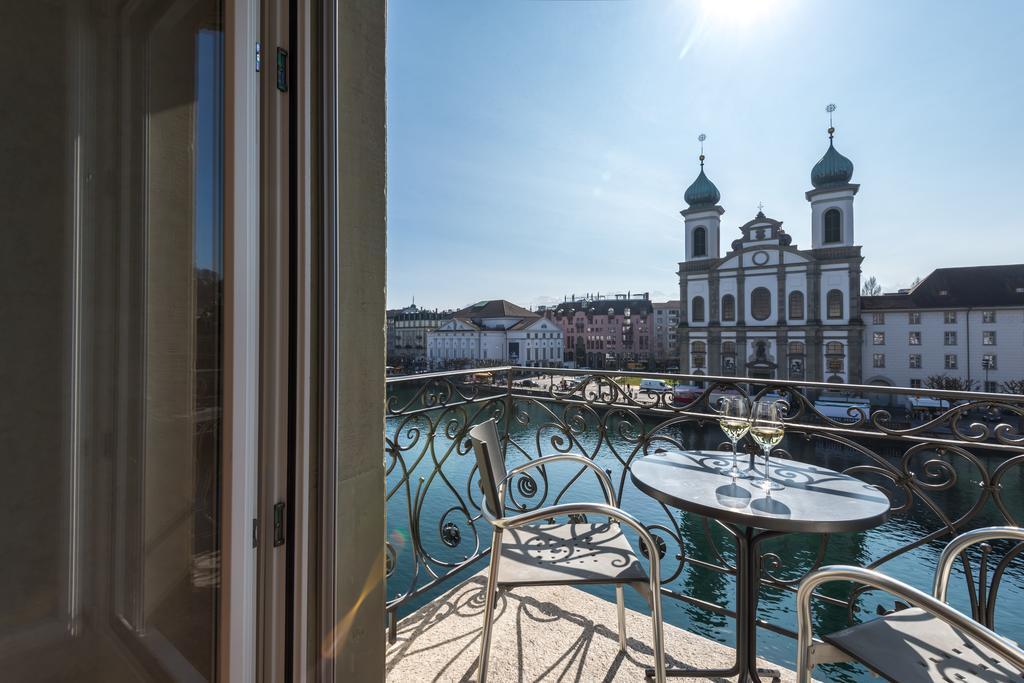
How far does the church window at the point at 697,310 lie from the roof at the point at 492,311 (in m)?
21.7

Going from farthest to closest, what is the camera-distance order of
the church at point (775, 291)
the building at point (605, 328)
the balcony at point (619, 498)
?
Result: 1. the building at point (605, 328)
2. the church at point (775, 291)
3. the balcony at point (619, 498)

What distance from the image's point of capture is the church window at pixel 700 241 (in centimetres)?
3130

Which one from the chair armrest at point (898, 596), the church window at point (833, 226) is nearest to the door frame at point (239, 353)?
the chair armrest at point (898, 596)

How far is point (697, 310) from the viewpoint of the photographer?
31688mm

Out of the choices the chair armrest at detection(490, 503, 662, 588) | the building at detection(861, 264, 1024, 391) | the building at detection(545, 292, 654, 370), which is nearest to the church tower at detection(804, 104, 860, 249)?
the building at detection(861, 264, 1024, 391)

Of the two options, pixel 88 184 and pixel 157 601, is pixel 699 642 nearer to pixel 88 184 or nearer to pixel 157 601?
pixel 157 601

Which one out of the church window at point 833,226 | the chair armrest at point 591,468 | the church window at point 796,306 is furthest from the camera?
the church window at point 796,306

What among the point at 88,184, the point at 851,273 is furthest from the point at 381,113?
the point at 851,273

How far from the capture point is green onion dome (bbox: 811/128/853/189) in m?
26.2

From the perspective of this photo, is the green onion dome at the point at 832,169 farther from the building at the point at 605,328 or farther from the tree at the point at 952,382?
the building at the point at 605,328

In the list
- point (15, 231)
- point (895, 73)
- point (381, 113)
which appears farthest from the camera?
point (895, 73)

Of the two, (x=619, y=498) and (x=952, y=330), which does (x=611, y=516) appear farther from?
(x=952, y=330)

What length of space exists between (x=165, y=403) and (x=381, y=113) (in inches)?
35.5

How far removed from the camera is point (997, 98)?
1592cm
